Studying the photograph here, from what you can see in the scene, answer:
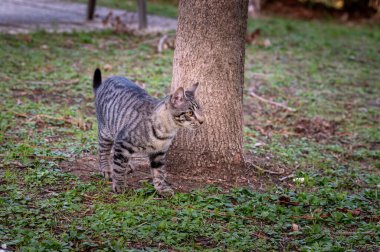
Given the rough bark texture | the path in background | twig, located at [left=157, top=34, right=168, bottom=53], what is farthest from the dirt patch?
the path in background

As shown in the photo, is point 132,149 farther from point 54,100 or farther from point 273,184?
point 54,100

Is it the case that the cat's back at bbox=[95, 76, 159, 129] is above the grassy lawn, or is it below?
above

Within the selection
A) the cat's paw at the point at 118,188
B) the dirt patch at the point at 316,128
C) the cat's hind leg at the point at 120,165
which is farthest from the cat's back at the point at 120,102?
the dirt patch at the point at 316,128

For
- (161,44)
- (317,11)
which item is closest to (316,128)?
(161,44)

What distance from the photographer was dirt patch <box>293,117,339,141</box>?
25.3 ft

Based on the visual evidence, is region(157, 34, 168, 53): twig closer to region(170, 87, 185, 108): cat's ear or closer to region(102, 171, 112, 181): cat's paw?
region(102, 171, 112, 181): cat's paw

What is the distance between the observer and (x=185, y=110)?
502cm

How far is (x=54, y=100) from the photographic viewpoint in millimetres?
7773

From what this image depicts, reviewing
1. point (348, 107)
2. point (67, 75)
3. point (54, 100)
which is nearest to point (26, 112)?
point (54, 100)

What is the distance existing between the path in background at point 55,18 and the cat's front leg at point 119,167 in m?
6.09

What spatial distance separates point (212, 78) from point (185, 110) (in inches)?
26.3

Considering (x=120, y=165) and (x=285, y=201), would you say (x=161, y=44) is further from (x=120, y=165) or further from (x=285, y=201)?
(x=285, y=201)

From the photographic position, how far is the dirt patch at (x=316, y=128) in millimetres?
7701

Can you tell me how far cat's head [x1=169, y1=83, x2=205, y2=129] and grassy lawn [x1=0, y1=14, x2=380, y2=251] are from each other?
0.60 metres
